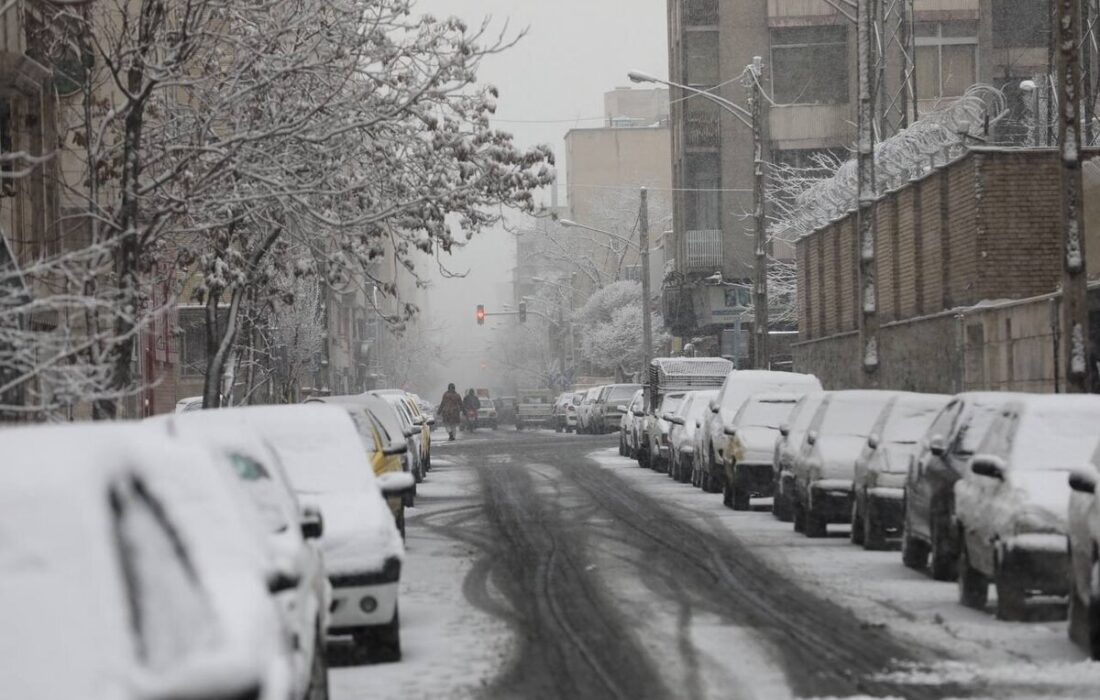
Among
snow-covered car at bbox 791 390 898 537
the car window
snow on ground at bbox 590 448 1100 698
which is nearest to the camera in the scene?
the car window

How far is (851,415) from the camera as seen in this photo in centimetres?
2320

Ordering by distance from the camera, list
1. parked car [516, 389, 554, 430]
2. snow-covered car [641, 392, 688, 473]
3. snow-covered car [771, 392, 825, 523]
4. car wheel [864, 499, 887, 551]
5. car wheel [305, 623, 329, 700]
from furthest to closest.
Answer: parked car [516, 389, 554, 430], snow-covered car [641, 392, 688, 473], snow-covered car [771, 392, 825, 523], car wheel [864, 499, 887, 551], car wheel [305, 623, 329, 700]

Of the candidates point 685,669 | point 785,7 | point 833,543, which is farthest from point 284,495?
point 785,7

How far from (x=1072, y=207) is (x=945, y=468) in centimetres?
612

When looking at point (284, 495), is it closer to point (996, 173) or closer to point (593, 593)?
point (593, 593)

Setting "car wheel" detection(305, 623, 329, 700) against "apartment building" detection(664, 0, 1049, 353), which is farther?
"apartment building" detection(664, 0, 1049, 353)

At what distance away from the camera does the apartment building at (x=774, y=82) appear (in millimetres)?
67250

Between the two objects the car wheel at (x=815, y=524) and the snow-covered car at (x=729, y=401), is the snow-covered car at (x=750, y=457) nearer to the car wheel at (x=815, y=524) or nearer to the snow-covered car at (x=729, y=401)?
the snow-covered car at (x=729, y=401)

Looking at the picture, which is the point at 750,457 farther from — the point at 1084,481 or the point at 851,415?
the point at 1084,481

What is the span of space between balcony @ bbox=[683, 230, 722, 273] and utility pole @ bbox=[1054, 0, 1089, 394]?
170ft

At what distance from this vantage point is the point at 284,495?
32.2 ft

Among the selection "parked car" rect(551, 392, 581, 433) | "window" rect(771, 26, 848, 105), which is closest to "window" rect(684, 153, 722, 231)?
"window" rect(771, 26, 848, 105)

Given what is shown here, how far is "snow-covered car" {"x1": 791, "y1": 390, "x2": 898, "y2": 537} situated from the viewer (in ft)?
72.4

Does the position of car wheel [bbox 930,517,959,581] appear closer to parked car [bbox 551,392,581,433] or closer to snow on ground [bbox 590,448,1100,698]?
snow on ground [bbox 590,448,1100,698]
